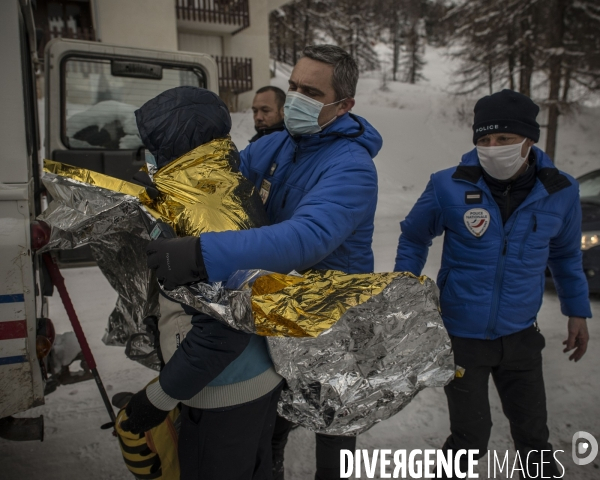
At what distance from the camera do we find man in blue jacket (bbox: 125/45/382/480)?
1.45 m

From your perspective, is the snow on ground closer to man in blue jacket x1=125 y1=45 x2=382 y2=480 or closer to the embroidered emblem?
man in blue jacket x1=125 y1=45 x2=382 y2=480

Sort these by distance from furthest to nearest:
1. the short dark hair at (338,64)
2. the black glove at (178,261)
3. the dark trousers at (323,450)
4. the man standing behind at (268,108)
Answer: the man standing behind at (268,108) < the dark trousers at (323,450) < the short dark hair at (338,64) < the black glove at (178,261)

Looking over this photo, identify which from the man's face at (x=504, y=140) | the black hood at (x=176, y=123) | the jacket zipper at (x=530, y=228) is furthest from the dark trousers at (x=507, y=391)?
the black hood at (x=176, y=123)

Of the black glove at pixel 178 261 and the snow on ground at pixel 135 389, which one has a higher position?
the black glove at pixel 178 261

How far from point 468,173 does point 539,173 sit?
0.33m

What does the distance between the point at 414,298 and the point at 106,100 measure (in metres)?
3.76

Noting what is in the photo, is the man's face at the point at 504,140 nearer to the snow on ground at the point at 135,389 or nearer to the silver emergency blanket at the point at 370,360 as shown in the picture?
the silver emergency blanket at the point at 370,360

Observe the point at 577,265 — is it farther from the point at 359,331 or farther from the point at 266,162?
the point at 266,162

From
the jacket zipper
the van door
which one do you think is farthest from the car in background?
the van door

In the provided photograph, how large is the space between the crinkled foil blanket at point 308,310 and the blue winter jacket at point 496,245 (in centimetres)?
67

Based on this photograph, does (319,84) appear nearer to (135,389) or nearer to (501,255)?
(501,255)

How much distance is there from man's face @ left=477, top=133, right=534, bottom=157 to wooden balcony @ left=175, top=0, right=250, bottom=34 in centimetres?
1913

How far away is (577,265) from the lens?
8.45 feet

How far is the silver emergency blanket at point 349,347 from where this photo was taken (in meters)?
1.67
